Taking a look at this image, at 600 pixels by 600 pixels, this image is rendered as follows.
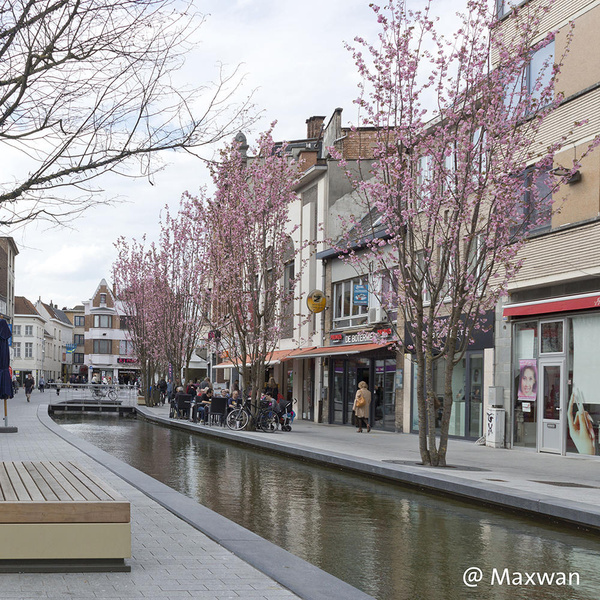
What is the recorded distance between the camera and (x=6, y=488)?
7.10 meters

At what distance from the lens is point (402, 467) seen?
51.2 ft

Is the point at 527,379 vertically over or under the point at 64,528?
over

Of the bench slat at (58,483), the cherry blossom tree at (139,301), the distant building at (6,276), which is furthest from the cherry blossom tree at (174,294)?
the distant building at (6,276)

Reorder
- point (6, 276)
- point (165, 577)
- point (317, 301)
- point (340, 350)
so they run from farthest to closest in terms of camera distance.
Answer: point (6, 276), point (317, 301), point (340, 350), point (165, 577)

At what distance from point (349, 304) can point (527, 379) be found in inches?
539

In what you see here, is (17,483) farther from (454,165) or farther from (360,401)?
(360,401)

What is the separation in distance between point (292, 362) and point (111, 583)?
119 ft

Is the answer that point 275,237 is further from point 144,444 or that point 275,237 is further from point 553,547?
point 553,547

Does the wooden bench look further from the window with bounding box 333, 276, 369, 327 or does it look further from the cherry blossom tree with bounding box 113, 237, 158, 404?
the cherry blossom tree with bounding box 113, 237, 158, 404

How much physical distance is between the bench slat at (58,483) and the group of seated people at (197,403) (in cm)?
2020

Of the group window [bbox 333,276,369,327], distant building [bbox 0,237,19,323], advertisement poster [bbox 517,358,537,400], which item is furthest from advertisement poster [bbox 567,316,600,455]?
distant building [bbox 0,237,19,323]

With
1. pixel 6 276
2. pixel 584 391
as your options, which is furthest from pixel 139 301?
pixel 6 276

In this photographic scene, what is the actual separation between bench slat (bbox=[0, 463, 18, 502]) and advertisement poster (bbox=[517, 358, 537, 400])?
623 inches

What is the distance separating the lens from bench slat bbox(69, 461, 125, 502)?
6652mm
